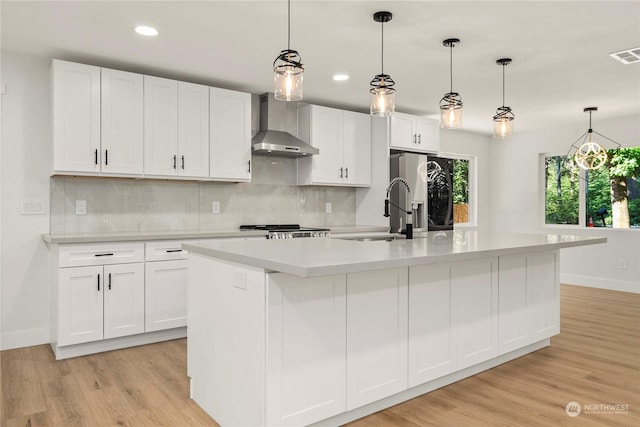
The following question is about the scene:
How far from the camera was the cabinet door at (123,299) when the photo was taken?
11.4 ft

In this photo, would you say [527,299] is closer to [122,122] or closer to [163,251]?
[163,251]

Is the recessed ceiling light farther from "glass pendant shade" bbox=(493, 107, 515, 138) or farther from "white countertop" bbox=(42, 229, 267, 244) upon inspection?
"glass pendant shade" bbox=(493, 107, 515, 138)

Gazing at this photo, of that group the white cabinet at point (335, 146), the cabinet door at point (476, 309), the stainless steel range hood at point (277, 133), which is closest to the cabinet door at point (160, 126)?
the stainless steel range hood at point (277, 133)

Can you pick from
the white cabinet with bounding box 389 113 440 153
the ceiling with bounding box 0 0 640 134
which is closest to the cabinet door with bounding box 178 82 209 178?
the ceiling with bounding box 0 0 640 134

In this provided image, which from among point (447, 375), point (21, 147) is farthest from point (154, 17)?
point (447, 375)

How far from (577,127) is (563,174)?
72 centimetres

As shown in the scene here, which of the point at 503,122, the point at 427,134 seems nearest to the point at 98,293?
the point at 503,122

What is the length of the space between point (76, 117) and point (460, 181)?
563 centimetres

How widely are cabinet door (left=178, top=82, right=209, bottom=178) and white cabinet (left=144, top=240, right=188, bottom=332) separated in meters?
0.75

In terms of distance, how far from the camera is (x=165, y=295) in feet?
12.3

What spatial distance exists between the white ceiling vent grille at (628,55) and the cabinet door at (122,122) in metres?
3.83

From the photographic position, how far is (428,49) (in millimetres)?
3516

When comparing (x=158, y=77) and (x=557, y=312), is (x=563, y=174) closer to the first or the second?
(x=557, y=312)

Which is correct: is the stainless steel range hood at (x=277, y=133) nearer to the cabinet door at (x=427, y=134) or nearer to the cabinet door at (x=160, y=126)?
the cabinet door at (x=160, y=126)
